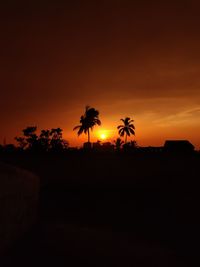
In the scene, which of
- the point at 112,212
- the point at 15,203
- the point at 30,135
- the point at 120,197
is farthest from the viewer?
the point at 30,135

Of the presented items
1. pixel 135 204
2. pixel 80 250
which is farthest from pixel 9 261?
pixel 135 204

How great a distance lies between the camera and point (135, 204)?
47.5 ft

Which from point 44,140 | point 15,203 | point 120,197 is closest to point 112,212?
point 120,197

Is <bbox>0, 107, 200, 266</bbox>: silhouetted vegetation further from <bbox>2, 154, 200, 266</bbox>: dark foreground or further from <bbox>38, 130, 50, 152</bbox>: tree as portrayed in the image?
<bbox>38, 130, 50, 152</bbox>: tree

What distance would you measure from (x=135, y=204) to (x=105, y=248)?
23.1ft

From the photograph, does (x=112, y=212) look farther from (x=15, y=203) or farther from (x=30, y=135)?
(x=30, y=135)

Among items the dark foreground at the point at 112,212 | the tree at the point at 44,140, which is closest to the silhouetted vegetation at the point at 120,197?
the dark foreground at the point at 112,212

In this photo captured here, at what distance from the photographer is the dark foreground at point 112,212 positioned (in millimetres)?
7117

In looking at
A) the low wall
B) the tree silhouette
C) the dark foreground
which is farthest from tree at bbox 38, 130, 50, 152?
the low wall

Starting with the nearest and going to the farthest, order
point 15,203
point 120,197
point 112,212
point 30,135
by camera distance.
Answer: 1. point 15,203
2. point 112,212
3. point 120,197
4. point 30,135

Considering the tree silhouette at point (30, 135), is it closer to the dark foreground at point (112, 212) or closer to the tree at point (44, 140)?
the tree at point (44, 140)

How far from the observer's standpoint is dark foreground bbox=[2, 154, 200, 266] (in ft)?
23.4

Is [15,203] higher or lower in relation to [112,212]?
higher

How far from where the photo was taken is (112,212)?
1327 centimetres
